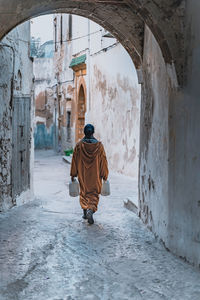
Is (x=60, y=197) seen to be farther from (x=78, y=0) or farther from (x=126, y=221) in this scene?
(x=78, y=0)

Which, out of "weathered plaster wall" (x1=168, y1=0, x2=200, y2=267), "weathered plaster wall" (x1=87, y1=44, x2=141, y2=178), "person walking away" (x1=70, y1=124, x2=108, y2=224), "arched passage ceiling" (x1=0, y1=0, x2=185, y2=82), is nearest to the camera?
"weathered plaster wall" (x1=168, y1=0, x2=200, y2=267)

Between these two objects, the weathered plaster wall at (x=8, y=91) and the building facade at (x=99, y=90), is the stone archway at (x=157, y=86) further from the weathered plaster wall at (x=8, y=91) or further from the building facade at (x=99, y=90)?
the building facade at (x=99, y=90)

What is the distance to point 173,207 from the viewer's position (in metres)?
4.41

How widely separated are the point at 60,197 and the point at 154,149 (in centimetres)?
353

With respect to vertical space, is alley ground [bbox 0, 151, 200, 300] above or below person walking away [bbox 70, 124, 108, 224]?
below

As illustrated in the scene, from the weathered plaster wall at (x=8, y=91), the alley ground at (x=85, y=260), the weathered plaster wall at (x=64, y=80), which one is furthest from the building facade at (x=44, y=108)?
the alley ground at (x=85, y=260)

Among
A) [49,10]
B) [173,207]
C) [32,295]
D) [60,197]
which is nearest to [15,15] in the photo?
[49,10]

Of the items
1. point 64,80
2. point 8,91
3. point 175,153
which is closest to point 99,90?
point 64,80

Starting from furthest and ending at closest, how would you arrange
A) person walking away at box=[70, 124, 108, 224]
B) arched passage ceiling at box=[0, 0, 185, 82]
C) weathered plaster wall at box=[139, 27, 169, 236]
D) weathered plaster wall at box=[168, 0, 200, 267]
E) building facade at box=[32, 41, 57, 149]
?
1. building facade at box=[32, 41, 57, 149]
2. person walking away at box=[70, 124, 108, 224]
3. weathered plaster wall at box=[139, 27, 169, 236]
4. arched passage ceiling at box=[0, 0, 185, 82]
5. weathered plaster wall at box=[168, 0, 200, 267]

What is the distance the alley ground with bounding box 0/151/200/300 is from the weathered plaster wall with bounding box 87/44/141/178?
3.91 m

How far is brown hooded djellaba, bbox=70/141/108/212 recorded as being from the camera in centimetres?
595

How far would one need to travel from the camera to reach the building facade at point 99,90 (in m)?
10.6

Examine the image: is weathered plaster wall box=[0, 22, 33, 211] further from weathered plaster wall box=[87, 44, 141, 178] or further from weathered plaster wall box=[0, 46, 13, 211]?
weathered plaster wall box=[87, 44, 141, 178]

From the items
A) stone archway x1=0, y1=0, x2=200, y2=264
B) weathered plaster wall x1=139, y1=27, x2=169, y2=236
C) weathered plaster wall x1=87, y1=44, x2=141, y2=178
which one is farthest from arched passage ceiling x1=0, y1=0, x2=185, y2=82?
weathered plaster wall x1=87, y1=44, x2=141, y2=178
